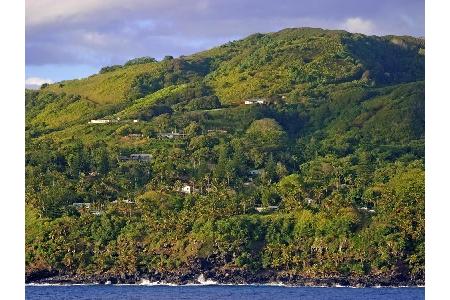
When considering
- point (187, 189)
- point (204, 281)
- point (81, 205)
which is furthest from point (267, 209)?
point (81, 205)

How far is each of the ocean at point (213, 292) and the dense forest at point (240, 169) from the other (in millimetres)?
891

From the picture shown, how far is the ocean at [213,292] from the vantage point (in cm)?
3538

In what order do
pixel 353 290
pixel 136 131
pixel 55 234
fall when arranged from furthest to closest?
pixel 136 131 → pixel 55 234 → pixel 353 290

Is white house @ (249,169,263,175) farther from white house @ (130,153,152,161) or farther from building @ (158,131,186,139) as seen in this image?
building @ (158,131,186,139)

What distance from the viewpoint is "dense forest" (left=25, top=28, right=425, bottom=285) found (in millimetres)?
39344

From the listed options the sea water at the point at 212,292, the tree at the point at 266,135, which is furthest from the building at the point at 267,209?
the tree at the point at 266,135

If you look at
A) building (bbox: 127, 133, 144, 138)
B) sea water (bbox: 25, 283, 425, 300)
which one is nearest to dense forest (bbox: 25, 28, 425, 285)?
building (bbox: 127, 133, 144, 138)

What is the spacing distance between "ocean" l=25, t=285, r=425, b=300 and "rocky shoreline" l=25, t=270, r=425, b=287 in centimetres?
40

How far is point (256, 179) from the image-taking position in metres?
46.8
